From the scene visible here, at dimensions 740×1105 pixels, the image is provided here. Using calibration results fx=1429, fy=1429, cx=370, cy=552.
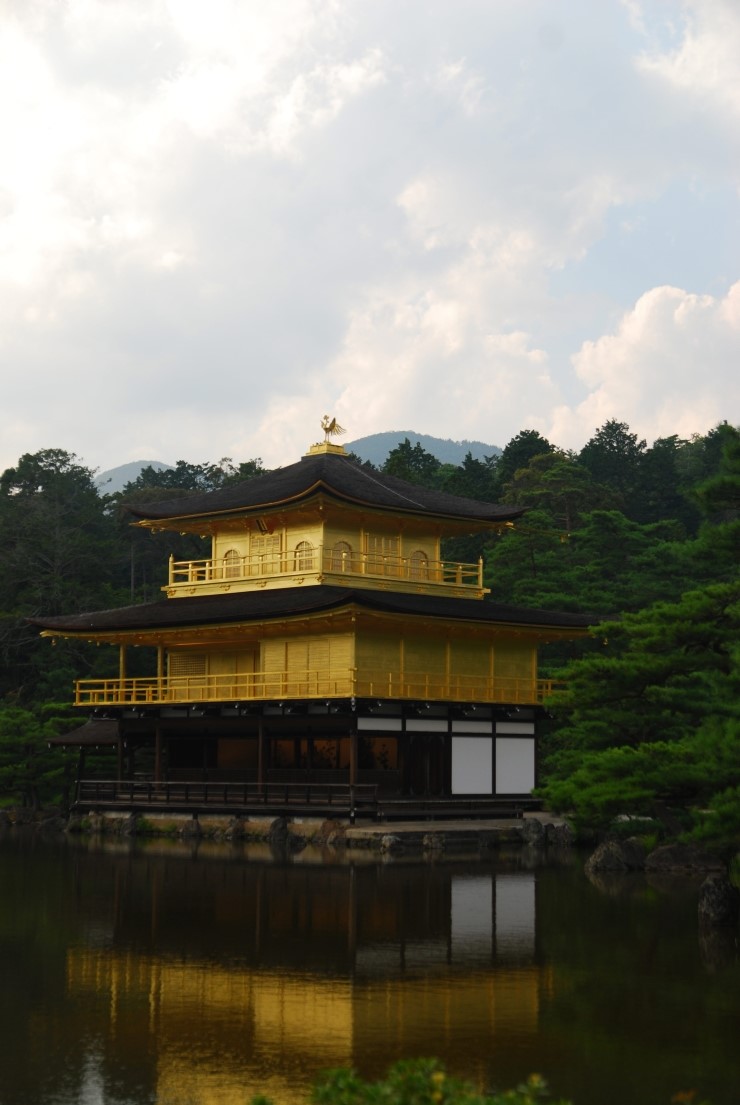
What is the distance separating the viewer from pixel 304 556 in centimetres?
5028

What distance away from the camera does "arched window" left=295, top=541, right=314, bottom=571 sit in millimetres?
49969

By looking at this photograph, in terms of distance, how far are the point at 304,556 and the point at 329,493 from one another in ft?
12.3

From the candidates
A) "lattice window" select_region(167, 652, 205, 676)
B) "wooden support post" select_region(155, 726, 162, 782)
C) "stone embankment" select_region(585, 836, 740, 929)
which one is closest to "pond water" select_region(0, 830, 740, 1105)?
"stone embankment" select_region(585, 836, 740, 929)

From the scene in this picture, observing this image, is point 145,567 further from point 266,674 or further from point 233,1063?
point 233,1063

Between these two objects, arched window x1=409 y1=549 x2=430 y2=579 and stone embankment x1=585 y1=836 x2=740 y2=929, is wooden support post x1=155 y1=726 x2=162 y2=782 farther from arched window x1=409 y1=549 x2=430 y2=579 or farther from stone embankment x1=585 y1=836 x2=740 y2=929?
stone embankment x1=585 y1=836 x2=740 y2=929

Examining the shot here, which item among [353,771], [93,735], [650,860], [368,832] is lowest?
[650,860]

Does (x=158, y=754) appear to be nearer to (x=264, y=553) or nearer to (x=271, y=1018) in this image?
(x=264, y=553)

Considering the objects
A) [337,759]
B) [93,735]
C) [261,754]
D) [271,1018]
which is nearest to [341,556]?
[337,759]

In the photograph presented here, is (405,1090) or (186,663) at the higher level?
(186,663)

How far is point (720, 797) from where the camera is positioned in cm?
2091

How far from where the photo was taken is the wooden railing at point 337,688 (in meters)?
44.0

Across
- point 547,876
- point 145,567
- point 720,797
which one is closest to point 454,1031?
point 720,797

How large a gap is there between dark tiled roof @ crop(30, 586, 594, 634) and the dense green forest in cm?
357

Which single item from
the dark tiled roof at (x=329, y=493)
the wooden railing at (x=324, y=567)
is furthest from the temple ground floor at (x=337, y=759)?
the dark tiled roof at (x=329, y=493)
